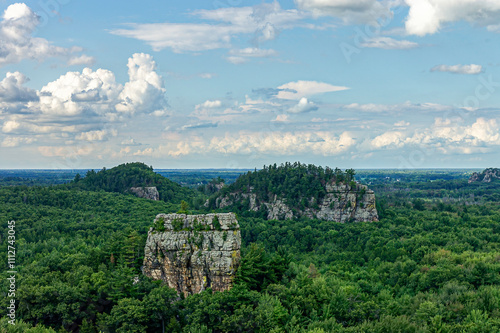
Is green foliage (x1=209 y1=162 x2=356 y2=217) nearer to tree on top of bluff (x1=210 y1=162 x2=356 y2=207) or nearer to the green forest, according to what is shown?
tree on top of bluff (x1=210 y1=162 x2=356 y2=207)

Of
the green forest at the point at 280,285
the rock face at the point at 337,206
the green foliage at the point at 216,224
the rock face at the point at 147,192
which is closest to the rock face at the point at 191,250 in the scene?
the green foliage at the point at 216,224

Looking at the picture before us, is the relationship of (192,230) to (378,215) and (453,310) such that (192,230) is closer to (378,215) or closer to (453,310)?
(453,310)

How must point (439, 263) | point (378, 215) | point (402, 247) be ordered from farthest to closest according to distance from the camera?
point (378, 215), point (402, 247), point (439, 263)

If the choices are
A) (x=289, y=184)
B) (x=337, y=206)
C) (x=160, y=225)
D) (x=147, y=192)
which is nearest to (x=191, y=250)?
(x=160, y=225)

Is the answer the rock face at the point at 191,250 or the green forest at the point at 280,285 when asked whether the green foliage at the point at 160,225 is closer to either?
the rock face at the point at 191,250

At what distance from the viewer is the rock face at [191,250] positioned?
4900 cm

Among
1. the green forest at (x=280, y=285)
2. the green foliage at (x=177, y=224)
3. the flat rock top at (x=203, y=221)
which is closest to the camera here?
the green forest at (x=280, y=285)

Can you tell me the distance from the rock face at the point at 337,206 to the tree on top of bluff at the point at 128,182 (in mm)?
44803

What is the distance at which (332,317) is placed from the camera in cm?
3978

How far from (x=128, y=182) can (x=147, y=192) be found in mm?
10492

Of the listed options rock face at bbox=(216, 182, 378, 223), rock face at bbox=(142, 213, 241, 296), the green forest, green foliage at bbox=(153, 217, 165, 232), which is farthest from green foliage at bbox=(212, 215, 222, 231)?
rock face at bbox=(216, 182, 378, 223)

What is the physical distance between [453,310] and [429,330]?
19.8ft

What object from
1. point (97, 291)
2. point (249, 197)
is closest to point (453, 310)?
point (97, 291)

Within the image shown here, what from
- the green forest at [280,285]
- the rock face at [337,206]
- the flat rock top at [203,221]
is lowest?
the green forest at [280,285]
